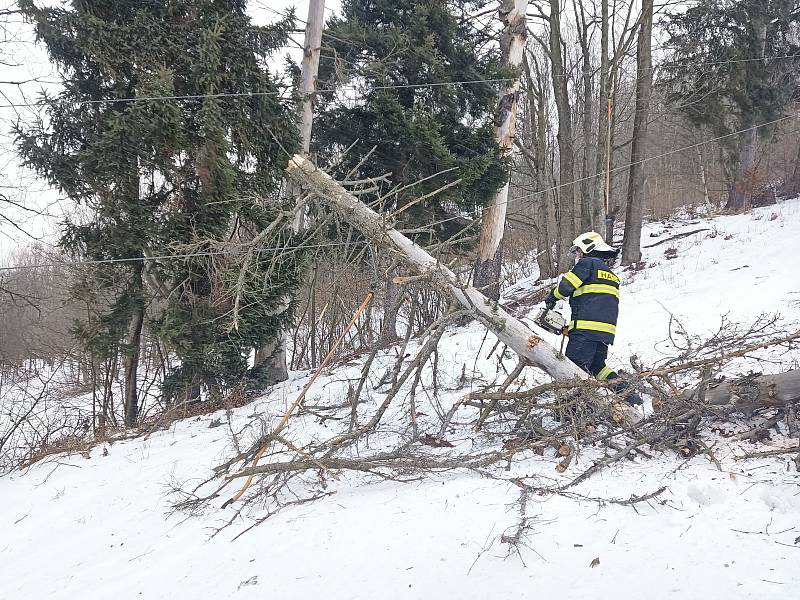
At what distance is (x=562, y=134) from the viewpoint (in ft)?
42.9

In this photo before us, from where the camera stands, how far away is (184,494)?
14.6 feet

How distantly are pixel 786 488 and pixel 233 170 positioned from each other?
24.6 feet

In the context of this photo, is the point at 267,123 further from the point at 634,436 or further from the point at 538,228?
the point at 538,228

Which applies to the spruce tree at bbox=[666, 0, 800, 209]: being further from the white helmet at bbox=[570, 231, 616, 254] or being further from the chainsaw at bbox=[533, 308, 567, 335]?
the chainsaw at bbox=[533, 308, 567, 335]

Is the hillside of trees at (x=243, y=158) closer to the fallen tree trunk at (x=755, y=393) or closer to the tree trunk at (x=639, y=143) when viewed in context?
the tree trunk at (x=639, y=143)

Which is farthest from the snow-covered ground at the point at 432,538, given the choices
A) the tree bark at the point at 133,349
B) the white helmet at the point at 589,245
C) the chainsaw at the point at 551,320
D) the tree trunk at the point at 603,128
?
the tree trunk at the point at 603,128

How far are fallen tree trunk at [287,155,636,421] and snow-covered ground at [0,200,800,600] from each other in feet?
2.80

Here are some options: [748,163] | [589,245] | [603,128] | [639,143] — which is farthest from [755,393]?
[748,163]

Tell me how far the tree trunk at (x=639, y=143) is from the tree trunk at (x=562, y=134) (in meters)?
1.65

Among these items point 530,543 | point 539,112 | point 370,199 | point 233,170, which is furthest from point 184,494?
point 539,112

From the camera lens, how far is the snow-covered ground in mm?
2430

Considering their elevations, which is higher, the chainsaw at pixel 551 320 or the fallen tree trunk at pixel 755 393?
the chainsaw at pixel 551 320

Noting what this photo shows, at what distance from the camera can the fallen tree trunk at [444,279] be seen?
172 inches

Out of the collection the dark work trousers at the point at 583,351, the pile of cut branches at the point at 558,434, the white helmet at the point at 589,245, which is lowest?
the pile of cut branches at the point at 558,434
